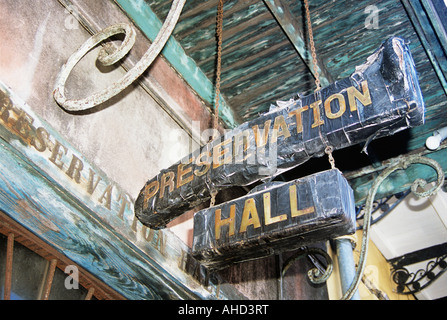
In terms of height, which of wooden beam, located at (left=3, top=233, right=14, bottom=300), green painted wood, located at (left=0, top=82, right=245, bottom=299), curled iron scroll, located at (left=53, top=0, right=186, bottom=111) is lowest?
wooden beam, located at (left=3, top=233, right=14, bottom=300)

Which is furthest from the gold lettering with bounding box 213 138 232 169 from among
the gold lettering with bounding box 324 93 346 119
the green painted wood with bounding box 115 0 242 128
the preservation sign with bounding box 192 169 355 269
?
the green painted wood with bounding box 115 0 242 128

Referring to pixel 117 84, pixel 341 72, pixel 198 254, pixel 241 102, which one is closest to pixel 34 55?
pixel 117 84

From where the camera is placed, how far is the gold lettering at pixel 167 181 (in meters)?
2.95

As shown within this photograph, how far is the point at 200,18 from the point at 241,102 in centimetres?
101

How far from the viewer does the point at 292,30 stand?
150 inches

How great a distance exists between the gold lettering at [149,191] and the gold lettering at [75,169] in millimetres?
466

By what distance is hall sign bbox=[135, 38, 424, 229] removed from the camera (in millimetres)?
2320

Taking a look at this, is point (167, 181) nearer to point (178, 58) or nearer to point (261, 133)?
point (261, 133)

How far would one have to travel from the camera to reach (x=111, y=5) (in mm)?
3711

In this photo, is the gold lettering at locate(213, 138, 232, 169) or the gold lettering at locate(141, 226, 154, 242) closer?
the gold lettering at locate(213, 138, 232, 169)

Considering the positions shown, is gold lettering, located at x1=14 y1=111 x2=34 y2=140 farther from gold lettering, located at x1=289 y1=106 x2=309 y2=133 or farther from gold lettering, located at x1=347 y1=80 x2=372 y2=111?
gold lettering, located at x1=347 y1=80 x2=372 y2=111

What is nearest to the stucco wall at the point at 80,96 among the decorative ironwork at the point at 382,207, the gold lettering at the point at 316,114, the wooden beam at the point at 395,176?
the gold lettering at the point at 316,114

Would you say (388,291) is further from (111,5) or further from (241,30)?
(111,5)

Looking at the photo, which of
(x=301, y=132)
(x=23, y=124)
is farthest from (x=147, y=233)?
(x=301, y=132)
